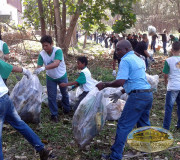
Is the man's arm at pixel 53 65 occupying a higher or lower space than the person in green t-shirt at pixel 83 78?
higher

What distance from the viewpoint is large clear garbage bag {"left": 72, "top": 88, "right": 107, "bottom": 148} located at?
3.20 metres

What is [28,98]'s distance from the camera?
393 cm

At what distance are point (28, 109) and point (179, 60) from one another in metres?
2.56

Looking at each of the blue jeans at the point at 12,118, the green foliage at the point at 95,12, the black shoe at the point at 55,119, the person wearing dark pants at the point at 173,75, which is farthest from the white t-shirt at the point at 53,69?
the green foliage at the point at 95,12

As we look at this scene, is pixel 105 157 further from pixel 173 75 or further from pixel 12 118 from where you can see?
pixel 173 75

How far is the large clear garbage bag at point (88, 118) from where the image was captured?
3199 mm

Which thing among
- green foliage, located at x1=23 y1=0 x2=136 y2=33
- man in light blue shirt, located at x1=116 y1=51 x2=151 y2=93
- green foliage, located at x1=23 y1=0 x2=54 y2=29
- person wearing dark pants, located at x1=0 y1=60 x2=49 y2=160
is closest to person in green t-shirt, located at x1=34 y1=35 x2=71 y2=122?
person wearing dark pants, located at x1=0 y1=60 x2=49 y2=160

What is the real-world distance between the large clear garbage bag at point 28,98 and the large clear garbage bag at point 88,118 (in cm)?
98

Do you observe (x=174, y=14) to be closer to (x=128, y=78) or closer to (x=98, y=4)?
(x=98, y=4)

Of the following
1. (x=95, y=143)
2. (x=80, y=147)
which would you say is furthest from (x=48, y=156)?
(x=95, y=143)

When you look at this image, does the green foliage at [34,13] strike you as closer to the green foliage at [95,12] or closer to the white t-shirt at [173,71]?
the green foliage at [95,12]

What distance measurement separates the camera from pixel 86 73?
4.01 meters

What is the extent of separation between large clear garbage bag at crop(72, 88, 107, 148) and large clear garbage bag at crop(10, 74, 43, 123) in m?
0.98

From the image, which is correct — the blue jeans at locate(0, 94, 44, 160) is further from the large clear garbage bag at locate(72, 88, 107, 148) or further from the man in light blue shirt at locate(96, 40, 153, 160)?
the man in light blue shirt at locate(96, 40, 153, 160)
